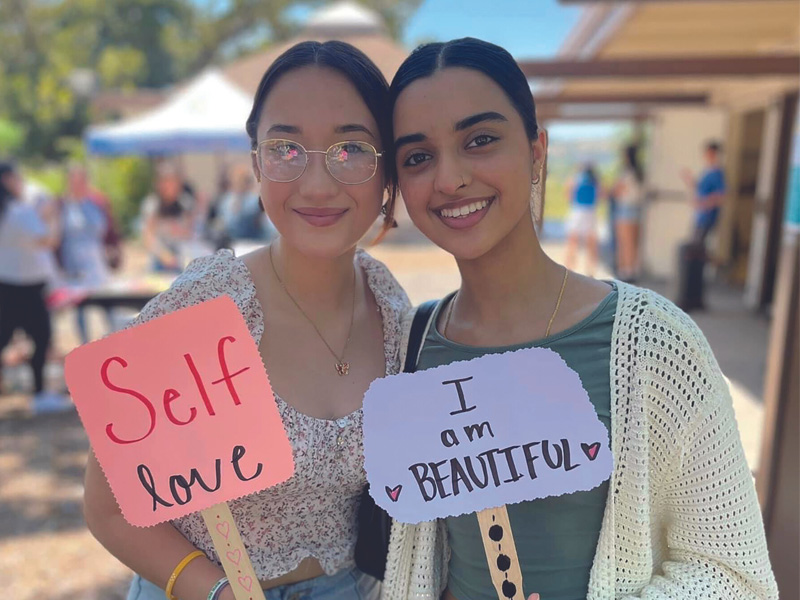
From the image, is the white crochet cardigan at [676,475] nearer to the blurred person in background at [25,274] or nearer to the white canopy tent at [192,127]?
the blurred person in background at [25,274]

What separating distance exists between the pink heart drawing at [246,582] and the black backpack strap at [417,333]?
54 cm

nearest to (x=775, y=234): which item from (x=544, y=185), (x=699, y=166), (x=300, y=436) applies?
(x=699, y=166)

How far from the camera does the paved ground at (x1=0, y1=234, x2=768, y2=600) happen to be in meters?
3.36

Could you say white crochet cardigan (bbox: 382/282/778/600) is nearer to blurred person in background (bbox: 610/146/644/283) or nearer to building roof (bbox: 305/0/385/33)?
blurred person in background (bbox: 610/146/644/283)

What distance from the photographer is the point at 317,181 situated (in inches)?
57.0

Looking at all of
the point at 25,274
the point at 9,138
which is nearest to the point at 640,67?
the point at 25,274

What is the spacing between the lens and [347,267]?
5.68ft

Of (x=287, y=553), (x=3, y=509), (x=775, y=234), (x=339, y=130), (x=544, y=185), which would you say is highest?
(x=339, y=130)

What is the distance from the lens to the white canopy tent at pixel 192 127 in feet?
24.4

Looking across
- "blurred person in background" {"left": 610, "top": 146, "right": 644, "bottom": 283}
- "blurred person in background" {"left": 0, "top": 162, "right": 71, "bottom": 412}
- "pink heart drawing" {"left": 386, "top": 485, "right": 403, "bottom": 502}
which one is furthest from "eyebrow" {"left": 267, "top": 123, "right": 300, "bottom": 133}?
"blurred person in background" {"left": 610, "top": 146, "right": 644, "bottom": 283}

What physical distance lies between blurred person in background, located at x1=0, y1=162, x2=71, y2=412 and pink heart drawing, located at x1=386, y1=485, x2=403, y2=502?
5.23m

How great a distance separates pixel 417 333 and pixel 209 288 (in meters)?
0.48

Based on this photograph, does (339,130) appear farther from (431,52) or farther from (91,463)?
(91,463)

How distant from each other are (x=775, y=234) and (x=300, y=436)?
8082mm
